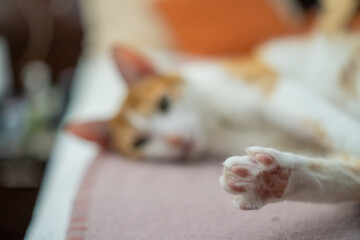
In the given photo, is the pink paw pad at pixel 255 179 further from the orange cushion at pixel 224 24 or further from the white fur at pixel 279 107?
the orange cushion at pixel 224 24

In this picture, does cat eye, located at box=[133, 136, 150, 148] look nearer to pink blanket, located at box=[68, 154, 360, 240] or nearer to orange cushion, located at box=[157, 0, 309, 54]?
pink blanket, located at box=[68, 154, 360, 240]

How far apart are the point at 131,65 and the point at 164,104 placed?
0.56 ft

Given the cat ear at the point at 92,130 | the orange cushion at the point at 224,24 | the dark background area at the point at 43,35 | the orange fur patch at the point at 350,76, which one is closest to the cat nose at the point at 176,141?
→ the cat ear at the point at 92,130

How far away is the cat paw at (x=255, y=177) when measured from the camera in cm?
55

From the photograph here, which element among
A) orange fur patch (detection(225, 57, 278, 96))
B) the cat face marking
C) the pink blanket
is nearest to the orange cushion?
orange fur patch (detection(225, 57, 278, 96))

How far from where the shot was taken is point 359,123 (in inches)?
31.5

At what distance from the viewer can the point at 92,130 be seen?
116 cm

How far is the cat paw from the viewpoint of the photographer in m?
0.55

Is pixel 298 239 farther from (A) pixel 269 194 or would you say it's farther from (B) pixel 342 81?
(B) pixel 342 81

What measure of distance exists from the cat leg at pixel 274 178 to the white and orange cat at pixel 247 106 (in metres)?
0.16

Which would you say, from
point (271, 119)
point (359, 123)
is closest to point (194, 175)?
point (271, 119)

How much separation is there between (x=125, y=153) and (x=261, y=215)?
571 mm

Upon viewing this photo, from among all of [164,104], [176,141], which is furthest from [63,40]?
[176,141]

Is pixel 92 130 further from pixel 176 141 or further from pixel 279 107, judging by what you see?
pixel 279 107
